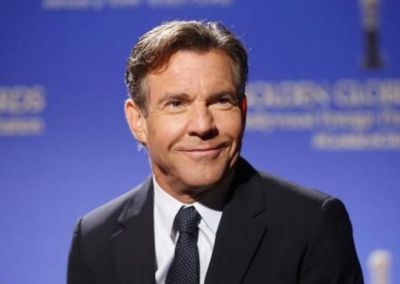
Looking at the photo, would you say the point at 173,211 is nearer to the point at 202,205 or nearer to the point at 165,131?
the point at 202,205

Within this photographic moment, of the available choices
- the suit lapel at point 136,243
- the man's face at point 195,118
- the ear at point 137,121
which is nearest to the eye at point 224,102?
the man's face at point 195,118

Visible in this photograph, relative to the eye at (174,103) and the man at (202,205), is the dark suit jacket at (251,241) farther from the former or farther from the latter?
the eye at (174,103)

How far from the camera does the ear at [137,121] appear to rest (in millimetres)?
1726

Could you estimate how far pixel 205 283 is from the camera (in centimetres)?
162

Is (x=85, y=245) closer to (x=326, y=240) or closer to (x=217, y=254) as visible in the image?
(x=217, y=254)

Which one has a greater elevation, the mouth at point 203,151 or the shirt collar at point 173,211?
the mouth at point 203,151

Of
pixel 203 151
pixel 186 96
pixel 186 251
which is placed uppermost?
pixel 186 96

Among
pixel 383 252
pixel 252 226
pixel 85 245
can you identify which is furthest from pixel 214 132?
pixel 383 252

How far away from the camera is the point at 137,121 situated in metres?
1.75

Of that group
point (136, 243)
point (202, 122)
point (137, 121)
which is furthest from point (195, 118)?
point (136, 243)

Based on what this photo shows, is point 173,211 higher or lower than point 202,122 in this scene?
lower

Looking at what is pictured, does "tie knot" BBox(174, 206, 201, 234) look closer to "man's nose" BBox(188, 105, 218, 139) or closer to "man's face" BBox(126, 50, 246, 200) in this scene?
"man's face" BBox(126, 50, 246, 200)

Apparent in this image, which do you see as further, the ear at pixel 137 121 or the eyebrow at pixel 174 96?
the ear at pixel 137 121

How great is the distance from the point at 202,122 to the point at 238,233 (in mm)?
242
